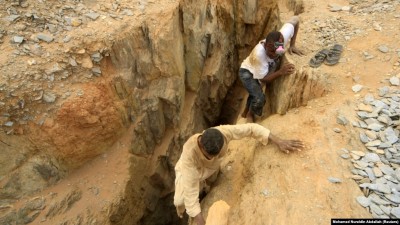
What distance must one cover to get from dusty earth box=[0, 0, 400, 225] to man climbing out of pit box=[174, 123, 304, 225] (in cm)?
33

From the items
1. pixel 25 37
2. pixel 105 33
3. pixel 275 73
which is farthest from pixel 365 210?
pixel 25 37

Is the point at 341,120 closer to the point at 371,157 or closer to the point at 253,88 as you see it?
the point at 371,157

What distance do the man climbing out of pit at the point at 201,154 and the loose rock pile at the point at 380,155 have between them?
739 millimetres

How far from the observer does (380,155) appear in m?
3.43

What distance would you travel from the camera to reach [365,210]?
9.68 feet

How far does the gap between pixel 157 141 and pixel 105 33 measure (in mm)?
2329

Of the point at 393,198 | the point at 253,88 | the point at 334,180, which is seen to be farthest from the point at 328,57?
the point at 393,198

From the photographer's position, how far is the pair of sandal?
15.2 feet

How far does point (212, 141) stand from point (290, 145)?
1154 millimetres

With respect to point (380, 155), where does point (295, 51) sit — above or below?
above

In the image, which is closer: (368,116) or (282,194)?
(282,194)

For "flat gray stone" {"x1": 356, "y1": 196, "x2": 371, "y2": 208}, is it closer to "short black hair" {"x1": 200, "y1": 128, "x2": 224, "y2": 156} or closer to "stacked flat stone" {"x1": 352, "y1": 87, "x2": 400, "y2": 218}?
"stacked flat stone" {"x1": 352, "y1": 87, "x2": 400, "y2": 218}

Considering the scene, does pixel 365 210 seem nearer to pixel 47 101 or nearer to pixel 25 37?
pixel 47 101

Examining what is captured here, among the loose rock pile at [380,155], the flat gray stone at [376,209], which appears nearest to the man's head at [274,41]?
the loose rock pile at [380,155]
